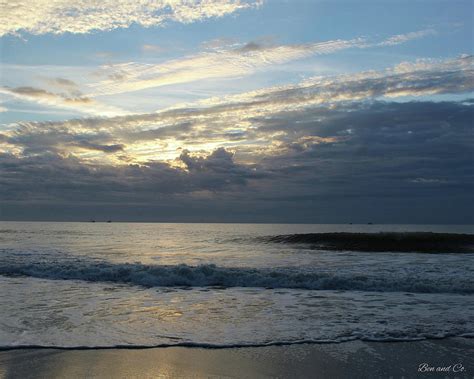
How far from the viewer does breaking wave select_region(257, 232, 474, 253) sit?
1244 inches

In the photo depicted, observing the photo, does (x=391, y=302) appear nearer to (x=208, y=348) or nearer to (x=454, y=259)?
(x=208, y=348)

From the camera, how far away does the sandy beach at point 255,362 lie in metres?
6.68

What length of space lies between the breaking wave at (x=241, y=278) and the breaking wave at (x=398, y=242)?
14699 millimetres

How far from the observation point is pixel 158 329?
9.41m

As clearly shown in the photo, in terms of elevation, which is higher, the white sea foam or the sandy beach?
the sandy beach

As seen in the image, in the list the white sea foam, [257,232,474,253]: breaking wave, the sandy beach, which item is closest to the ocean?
the white sea foam

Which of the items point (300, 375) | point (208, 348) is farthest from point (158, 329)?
point (300, 375)

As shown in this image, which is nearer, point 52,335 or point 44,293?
point 52,335

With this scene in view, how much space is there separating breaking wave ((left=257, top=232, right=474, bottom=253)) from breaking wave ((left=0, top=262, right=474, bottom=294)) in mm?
14699

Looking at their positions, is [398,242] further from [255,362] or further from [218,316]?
[255,362]

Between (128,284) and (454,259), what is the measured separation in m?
19.9

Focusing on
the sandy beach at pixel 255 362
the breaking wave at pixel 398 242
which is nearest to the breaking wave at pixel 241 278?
the sandy beach at pixel 255 362

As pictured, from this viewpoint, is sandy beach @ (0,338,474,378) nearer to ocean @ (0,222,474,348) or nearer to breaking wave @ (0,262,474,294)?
ocean @ (0,222,474,348)

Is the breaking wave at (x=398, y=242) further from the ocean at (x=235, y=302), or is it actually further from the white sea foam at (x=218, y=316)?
the white sea foam at (x=218, y=316)
